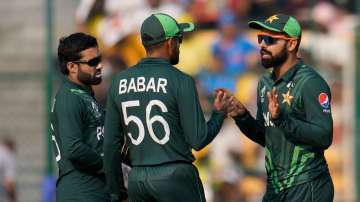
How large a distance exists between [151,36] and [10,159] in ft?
27.2

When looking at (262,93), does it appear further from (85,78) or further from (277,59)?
(85,78)

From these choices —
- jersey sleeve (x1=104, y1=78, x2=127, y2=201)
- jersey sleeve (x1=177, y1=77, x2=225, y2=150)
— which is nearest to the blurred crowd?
jersey sleeve (x1=104, y1=78, x2=127, y2=201)

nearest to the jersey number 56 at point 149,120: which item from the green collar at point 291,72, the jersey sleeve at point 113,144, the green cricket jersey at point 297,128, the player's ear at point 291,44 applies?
the jersey sleeve at point 113,144

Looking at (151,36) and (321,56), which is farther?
(321,56)

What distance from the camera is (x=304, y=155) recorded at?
6758mm

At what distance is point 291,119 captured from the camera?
6.62m

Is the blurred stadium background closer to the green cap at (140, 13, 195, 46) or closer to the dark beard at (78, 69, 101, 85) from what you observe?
the dark beard at (78, 69, 101, 85)

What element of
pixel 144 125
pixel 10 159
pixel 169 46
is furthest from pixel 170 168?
pixel 10 159

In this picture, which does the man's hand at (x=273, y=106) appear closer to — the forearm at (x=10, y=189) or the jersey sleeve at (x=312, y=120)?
the jersey sleeve at (x=312, y=120)

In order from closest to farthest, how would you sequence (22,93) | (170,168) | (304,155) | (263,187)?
(170,168), (304,155), (263,187), (22,93)

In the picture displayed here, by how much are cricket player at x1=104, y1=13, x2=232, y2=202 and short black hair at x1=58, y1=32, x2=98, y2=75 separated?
2.64 ft

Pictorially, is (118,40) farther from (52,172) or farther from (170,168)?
(170,168)

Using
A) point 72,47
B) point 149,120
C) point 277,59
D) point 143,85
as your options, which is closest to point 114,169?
point 149,120

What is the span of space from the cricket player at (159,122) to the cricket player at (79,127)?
0.48 m
